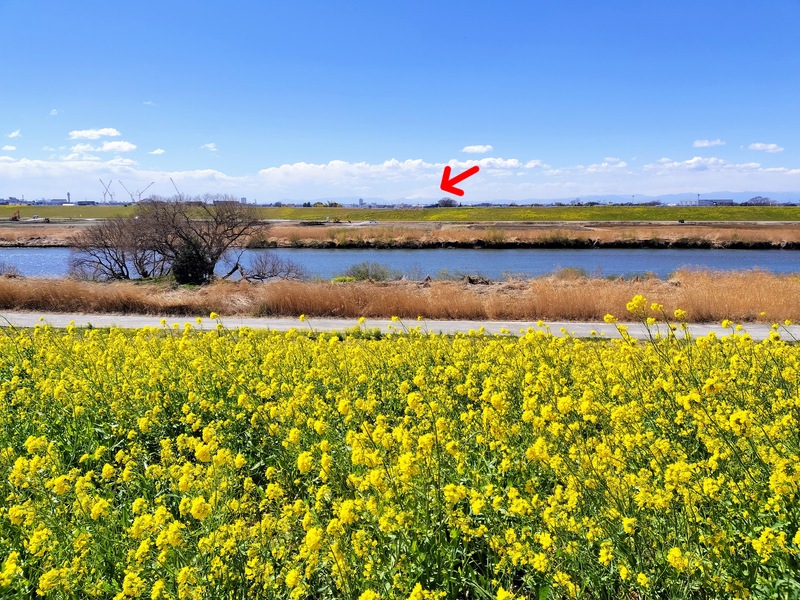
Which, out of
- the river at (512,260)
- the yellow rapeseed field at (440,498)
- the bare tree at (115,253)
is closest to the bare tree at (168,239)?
the bare tree at (115,253)

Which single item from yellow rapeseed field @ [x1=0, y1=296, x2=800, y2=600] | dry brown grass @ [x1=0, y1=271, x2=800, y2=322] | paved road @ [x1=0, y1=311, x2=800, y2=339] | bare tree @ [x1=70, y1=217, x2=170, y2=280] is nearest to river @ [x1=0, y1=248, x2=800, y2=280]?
bare tree @ [x1=70, y1=217, x2=170, y2=280]

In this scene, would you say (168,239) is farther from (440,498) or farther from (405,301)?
(440,498)

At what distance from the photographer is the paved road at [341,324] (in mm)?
13172

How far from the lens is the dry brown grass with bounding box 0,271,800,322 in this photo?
49.9ft

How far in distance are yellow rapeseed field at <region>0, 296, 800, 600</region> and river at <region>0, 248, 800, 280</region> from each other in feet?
87.4

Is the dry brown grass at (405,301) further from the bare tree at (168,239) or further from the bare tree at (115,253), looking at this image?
the bare tree at (115,253)

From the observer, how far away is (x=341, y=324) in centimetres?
1476

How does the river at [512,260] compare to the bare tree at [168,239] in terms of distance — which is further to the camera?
the river at [512,260]

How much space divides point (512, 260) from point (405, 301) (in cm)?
2617

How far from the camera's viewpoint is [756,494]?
9.93 feet

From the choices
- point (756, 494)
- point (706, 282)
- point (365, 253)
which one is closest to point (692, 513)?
point (756, 494)

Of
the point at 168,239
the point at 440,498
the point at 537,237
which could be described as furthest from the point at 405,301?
the point at 537,237

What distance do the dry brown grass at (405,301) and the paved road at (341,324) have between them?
2.34 ft

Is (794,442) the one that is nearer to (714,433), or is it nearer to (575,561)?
(714,433)
